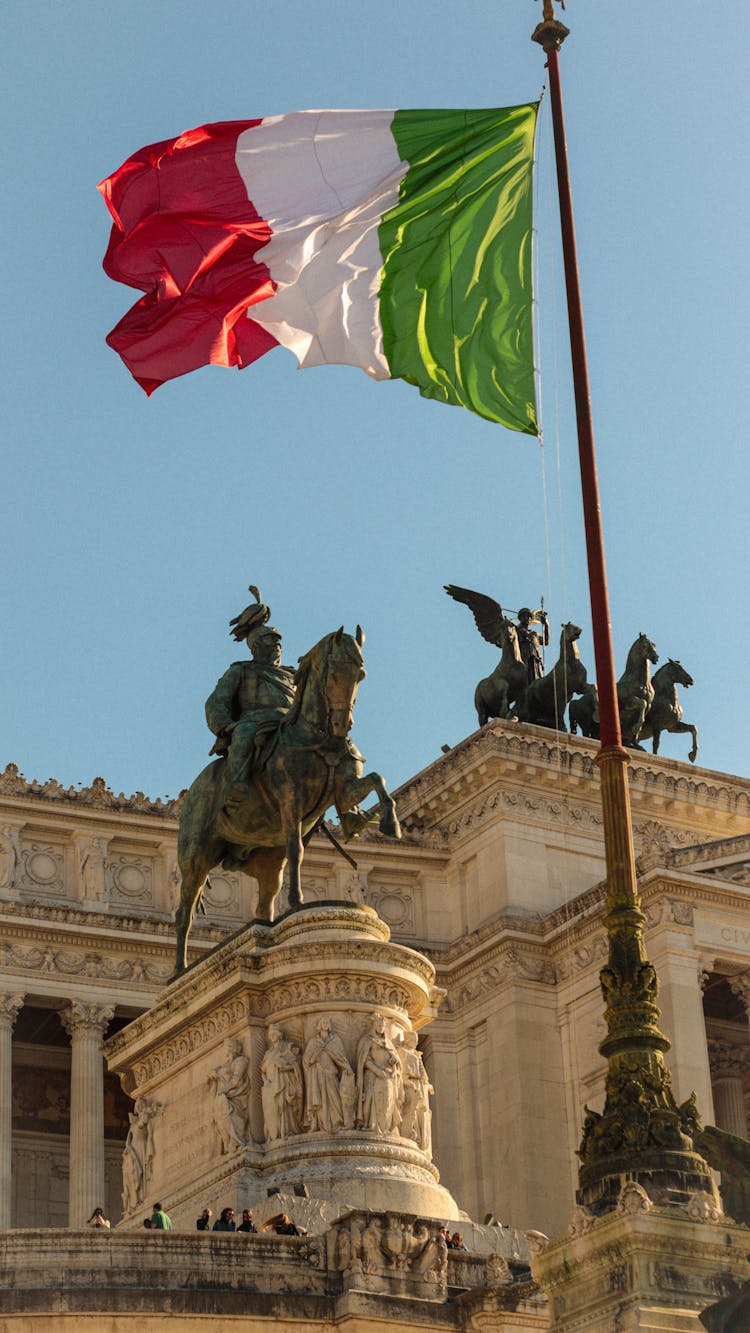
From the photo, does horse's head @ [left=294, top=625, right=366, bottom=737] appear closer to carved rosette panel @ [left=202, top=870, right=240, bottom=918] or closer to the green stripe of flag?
the green stripe of flag

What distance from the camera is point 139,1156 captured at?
2839 centimetres

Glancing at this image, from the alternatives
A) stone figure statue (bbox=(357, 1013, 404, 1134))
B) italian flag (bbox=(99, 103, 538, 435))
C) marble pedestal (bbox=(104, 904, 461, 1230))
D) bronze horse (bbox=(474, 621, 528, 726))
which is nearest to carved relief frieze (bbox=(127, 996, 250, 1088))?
marble pedestal (bbox=(104, 904, 461, 1230))

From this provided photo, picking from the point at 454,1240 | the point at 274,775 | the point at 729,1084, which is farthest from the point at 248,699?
the point at 729,1084

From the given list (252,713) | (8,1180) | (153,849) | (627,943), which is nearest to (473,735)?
(153,849)

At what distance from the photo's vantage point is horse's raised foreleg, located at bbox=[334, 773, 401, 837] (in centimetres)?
2714

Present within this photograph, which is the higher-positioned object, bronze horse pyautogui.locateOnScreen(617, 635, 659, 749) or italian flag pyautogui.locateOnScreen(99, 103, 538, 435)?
bronze horse pyautogui.locateOnScreen(617, 635, 659, 749)

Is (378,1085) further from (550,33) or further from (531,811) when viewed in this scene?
(531,811)

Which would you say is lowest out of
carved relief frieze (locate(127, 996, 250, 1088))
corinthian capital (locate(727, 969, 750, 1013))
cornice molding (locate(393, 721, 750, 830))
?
carved relief frieze (locate(127, 996, 250, 1088))

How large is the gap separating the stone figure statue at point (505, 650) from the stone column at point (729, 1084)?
9.47 metres

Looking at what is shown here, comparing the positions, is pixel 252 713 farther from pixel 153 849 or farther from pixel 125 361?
pixel 153 849

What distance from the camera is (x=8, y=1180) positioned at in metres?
49.7

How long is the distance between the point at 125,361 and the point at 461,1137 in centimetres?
3179

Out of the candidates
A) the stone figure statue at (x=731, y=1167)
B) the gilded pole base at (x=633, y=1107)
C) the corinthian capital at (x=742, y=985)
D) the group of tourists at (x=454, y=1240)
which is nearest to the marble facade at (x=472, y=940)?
the corinthian capital at (x=742, y=985)

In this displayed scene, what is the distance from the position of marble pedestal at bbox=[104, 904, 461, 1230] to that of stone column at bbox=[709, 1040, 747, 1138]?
2744 cm
